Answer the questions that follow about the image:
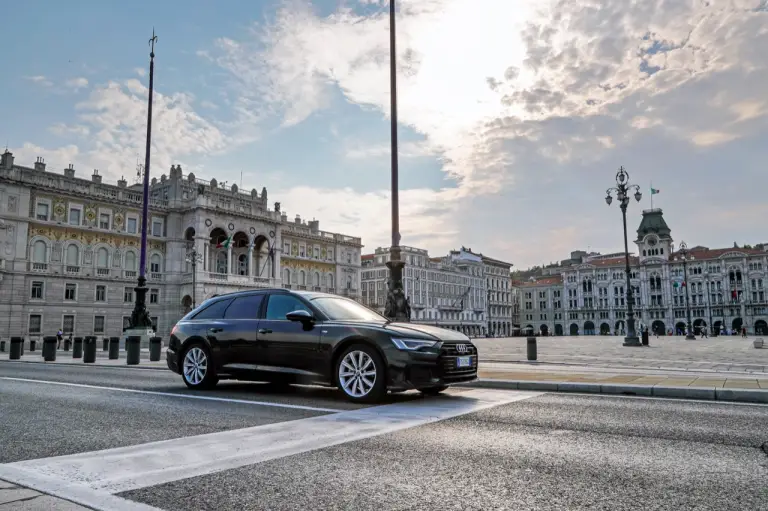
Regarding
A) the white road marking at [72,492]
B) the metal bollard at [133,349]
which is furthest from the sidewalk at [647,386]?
the metal bollard at [133,349]

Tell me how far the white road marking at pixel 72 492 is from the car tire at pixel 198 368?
201 inches

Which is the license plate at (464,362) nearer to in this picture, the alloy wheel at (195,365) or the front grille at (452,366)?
the front grille at (452,366)

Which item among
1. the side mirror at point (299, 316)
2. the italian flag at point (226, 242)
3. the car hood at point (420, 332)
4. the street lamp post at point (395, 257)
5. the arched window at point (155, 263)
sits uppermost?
the italian flag at point (226, 242)

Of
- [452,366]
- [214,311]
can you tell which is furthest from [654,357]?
[214,311]

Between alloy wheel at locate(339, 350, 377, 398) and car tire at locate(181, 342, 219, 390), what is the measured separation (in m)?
2.61

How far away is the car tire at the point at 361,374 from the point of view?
293 inches

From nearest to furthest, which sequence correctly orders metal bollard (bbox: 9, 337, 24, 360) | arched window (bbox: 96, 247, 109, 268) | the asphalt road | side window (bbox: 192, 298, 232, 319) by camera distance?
1. the asphalt road
2. side window (bbox: 192, 298, 232, 319)
3. metal bollard (bbox: 9, 337, 24, 360)
4. arched window (bbox: 96, 247, 109, 268)

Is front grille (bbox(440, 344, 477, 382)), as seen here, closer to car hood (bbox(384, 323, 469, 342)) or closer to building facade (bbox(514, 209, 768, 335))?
car hood (bbox(384, 323, 469, 342))

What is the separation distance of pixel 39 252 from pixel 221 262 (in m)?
18.2

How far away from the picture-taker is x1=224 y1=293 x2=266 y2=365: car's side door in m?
8.73

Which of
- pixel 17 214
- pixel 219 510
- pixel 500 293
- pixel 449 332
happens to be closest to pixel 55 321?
pixel 17 214

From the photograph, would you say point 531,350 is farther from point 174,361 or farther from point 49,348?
point 49,348

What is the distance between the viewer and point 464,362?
311 inches

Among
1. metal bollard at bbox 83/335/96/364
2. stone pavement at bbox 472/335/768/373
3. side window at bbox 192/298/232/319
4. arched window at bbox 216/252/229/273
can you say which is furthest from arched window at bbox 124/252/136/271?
side window at bbox 192/298/232/319
